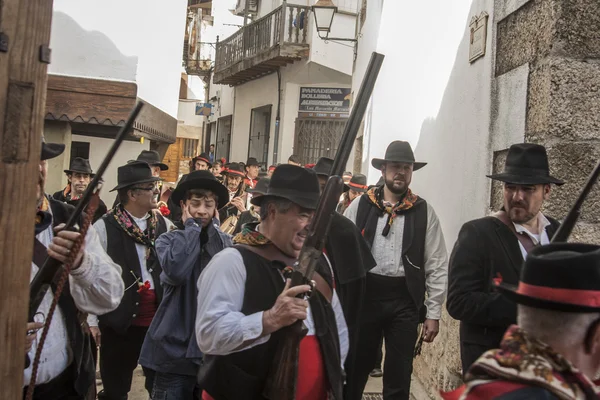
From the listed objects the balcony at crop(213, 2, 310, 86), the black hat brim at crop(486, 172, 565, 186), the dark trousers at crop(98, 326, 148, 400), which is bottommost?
the dark trousers at crop(98, 326, 148, 400)

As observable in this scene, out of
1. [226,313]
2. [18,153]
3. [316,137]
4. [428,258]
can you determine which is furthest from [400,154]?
[316,137]

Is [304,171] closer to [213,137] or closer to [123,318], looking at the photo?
[123,318]

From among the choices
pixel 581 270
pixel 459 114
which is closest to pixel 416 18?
pixel 459 114

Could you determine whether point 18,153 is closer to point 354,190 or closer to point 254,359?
point 254,359

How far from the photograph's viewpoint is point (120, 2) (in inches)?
432

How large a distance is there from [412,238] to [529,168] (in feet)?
5.11

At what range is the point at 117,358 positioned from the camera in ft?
15.9

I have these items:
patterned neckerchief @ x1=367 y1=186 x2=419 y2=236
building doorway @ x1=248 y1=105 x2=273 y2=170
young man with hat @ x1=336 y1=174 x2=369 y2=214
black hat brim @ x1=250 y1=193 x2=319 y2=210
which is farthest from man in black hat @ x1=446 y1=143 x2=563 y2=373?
building doorway @ x1=248 y1=105 x2=273 y2=170

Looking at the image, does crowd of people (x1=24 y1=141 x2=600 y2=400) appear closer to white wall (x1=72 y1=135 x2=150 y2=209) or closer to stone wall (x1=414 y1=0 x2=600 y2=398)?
stone wall (x1=414 y1=0 x2=600 y2=398)

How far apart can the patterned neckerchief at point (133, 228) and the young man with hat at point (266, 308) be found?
197cm

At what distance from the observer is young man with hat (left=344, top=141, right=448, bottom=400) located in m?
5.18

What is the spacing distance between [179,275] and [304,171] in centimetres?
132

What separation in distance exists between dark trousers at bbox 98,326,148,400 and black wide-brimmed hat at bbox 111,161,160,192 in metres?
1.07

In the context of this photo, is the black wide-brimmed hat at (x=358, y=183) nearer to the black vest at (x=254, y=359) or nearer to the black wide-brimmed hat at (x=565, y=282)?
the black vest at (x=254, y=359)
